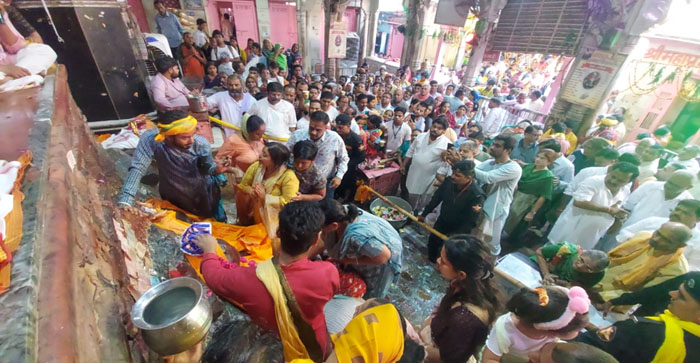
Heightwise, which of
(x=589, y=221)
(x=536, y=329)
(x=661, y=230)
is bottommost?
(x=589, y=221)

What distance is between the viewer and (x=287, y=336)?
175 centimetres

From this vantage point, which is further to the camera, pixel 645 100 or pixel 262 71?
pixel 645 100

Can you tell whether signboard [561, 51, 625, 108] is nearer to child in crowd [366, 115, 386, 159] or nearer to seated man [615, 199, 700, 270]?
seated man [615, 199, 700, 270]

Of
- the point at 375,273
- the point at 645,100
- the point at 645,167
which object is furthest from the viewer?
the point at 645,100

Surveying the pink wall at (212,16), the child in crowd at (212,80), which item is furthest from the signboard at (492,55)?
the pink wall at (212,16)

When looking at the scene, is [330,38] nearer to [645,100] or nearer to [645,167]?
[645,167]

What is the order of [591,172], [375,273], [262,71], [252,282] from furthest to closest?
1. [262,71]
2. [591,172]
3. [375,273]
4. [252,282]

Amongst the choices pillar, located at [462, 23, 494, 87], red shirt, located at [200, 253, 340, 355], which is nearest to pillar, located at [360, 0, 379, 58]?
pillar, located at [462, 23, 494, 87]

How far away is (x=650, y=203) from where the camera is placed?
13.2 ft

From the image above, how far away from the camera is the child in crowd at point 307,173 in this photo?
319 centimetres

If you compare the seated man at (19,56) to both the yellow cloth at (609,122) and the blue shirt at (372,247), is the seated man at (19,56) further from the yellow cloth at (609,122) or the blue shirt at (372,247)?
the yellow cloth at (609,122)

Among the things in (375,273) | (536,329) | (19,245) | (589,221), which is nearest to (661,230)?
(589,221)

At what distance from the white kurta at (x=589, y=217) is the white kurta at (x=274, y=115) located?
4.82 metres

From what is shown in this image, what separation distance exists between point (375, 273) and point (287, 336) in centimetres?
121
